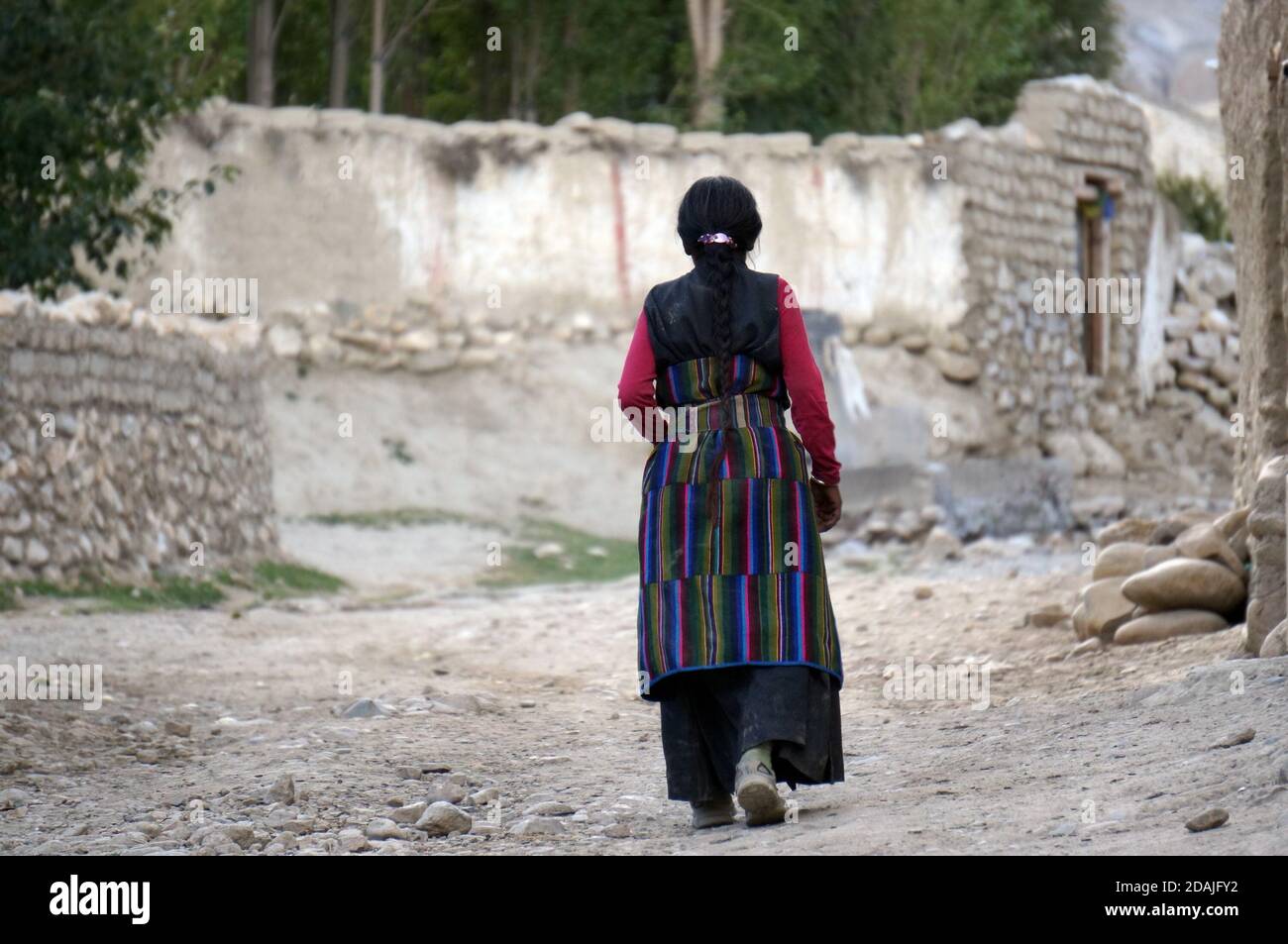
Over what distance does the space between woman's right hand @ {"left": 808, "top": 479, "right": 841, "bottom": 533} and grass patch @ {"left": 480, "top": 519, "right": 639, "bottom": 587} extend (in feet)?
21.1

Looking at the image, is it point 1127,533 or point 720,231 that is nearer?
point 720,231

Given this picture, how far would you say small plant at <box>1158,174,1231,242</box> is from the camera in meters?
20.9

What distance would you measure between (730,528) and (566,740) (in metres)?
1.70

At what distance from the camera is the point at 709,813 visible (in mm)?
3777

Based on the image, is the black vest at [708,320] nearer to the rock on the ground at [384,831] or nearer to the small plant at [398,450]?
the rock on the ground at [384,831]

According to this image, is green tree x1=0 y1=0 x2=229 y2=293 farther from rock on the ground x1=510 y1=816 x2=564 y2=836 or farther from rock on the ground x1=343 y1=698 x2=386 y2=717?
rock on the ground x1=510 y1=816 x2=564 y2=836

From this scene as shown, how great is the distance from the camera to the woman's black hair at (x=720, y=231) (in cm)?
383

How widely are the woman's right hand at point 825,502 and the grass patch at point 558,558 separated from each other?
6.44 m

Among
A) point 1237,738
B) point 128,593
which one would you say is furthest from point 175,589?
point 1237,738

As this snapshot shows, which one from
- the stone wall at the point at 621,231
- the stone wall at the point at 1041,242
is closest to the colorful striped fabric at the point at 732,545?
the stone wall at the point at 621,231

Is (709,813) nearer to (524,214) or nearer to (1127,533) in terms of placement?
(1127,533)

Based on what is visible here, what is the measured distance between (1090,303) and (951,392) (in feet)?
8.10
